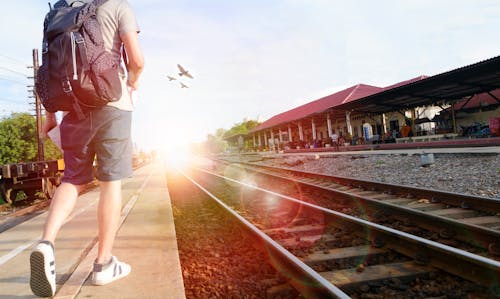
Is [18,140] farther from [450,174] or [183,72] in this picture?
[450,174]

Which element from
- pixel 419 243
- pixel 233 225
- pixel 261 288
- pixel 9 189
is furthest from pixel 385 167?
pixel 9 189

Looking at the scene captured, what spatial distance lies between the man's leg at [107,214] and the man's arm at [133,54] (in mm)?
701

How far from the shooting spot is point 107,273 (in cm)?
205

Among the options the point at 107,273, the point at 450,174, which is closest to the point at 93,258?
the point at 107,273

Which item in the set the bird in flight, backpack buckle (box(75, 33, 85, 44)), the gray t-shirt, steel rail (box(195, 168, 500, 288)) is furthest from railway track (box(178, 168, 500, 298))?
the bird in flight

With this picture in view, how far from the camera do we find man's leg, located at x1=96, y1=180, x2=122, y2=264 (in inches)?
79.0

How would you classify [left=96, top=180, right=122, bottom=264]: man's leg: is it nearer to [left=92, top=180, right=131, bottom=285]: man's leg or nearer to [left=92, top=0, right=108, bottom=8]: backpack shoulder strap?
[left=92, top=180, right=131, bottom=285]: man's leg

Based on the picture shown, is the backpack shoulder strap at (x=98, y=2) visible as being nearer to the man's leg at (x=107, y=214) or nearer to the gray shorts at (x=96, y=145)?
the gray shorts at (x=96, y=145)

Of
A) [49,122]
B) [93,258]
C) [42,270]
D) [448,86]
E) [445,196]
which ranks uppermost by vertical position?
[448,86]

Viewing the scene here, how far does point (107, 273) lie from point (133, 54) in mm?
1372

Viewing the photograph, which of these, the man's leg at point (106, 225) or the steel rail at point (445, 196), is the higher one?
the man's leg at point (106, 225)

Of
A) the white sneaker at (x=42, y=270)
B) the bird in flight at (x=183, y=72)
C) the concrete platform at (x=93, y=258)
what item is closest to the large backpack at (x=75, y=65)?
the white sneaker at (x=42, y=270)

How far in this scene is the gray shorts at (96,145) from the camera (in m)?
1.91

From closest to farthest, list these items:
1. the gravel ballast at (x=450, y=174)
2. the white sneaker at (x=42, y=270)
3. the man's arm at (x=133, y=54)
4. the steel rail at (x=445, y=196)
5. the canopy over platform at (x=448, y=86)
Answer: the white sneaker at (x=42, y=270), the man's arm at (x=133, y=54), the steel rail at (x=445, y=196), the gravel ballast at (x=450, y=174), the canopy over platform at (x=448, y=86)
